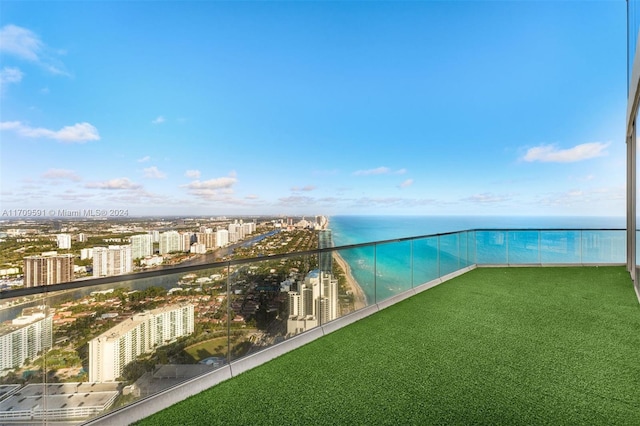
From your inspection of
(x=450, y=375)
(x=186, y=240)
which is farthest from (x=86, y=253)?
(x=450, y=375)

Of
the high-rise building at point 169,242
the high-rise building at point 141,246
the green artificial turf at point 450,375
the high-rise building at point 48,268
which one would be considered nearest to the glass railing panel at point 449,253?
the green artificial turf at point 450,375

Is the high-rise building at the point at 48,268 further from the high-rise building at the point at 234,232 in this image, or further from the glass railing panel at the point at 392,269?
the high-rise building at the point at 234,232

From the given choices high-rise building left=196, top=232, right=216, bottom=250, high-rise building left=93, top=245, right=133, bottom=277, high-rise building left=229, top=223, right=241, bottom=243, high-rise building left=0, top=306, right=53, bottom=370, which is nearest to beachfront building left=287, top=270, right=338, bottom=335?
high-rise building left=0, top=306, right=53, bottom=370

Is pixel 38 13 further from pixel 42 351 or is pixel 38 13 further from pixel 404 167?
pixel 404 167

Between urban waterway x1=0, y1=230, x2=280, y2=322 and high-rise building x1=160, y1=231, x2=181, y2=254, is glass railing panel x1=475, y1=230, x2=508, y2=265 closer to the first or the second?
high-rise building x1=160, y1=231, x2=181, y2=254

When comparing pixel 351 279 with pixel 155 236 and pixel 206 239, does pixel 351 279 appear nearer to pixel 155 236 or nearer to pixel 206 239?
pixel 206 239

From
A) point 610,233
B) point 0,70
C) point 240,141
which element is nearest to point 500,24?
point 610,233
